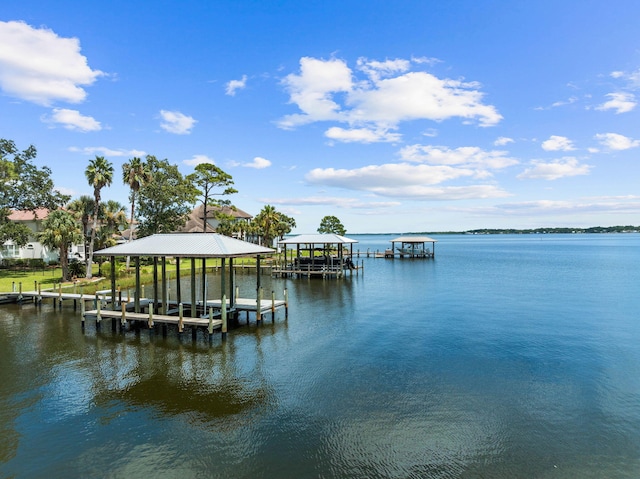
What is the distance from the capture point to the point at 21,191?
149 ft

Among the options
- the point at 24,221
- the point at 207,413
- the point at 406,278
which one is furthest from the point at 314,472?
the point at 24,221

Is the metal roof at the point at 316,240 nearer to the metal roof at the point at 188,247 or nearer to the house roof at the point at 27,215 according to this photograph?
the metal roof at the point at 188,247

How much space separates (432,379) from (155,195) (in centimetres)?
4297

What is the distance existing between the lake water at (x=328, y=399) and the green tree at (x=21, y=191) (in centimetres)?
2226

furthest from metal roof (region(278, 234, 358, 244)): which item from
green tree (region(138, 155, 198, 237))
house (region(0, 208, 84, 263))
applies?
house (region(0, 208, 84, 263))

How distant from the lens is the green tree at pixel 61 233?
117 feet

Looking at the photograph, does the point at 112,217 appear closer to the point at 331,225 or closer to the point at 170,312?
the point at 170,312

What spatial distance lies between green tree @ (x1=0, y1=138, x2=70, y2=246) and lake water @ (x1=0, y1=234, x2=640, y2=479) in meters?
22.3

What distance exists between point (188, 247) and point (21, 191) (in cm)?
3586

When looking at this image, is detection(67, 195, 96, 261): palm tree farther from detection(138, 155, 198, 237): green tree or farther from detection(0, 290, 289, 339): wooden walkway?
detection(0, 290, 289, 339): wooden walkway

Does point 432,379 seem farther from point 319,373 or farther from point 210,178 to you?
point 210,178

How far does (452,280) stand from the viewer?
46312 mm

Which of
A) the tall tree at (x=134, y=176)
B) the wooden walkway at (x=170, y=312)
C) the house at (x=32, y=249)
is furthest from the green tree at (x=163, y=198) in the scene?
the wooden walkway at (x=170, y=312)

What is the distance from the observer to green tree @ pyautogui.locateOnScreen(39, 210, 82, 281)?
35656 mm
